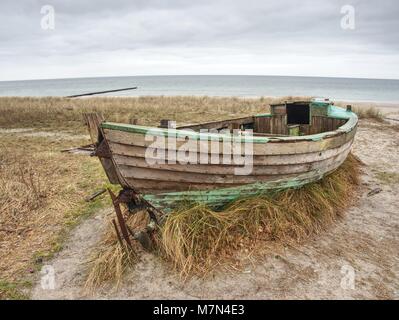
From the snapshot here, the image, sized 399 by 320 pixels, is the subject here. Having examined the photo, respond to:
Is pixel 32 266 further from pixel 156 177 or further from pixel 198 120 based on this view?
pixel 198 120

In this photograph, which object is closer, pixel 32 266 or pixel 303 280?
pixel 303 280

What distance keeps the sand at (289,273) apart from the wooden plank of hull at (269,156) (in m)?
1.13

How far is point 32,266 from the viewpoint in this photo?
420cm

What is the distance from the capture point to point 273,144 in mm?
4152

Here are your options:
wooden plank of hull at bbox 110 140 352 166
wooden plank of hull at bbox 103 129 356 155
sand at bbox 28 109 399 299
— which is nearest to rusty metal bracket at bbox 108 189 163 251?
sand at bbox 28 109 399 299

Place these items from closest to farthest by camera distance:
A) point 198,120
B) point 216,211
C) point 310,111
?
point 216,211 < point 310,111 < point 198,120

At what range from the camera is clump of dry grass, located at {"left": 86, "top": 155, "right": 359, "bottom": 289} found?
12.8 ft

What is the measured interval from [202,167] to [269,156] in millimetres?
916

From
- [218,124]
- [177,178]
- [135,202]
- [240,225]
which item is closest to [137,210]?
[135,202]

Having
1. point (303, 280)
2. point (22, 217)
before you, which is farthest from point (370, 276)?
point (22, 217)

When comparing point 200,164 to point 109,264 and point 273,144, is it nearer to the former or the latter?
point 273,144

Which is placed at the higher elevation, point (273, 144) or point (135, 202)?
point (273, 144)

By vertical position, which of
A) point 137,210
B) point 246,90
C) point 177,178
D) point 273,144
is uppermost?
point 246,90
